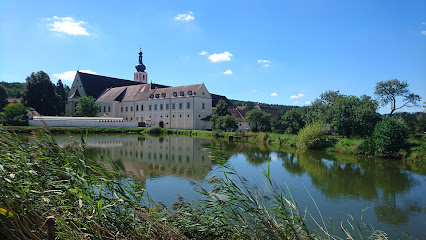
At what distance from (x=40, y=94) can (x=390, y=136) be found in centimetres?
4923

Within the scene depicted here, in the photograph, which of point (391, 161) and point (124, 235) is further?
point (391, 161)

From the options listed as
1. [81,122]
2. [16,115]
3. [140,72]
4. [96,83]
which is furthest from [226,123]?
[140,72]

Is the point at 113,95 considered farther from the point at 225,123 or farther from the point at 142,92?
the point at 225,123

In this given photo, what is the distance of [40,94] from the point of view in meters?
45.8

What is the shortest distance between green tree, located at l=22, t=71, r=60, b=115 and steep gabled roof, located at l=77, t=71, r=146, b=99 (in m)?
10.9

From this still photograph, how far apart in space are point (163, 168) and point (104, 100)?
162 feet

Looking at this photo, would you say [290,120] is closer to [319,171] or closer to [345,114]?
[345,114]

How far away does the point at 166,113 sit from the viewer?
161ft

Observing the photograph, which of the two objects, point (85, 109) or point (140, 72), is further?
point (140, 72)

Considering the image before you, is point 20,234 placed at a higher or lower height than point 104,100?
lower

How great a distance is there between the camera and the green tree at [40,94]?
4528 cm

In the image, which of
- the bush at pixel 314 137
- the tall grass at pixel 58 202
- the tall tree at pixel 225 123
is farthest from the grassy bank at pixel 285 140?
the tall tree at pixel 225 123

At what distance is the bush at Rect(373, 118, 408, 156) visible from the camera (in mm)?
17328

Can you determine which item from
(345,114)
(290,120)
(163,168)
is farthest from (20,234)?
(290,120)
